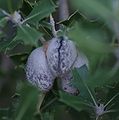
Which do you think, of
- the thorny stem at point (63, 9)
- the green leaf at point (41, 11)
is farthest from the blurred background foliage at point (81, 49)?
the thorny stem at point (63, 9)

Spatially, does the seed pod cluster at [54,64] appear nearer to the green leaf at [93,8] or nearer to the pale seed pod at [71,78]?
the pale seed pod at [71,78]

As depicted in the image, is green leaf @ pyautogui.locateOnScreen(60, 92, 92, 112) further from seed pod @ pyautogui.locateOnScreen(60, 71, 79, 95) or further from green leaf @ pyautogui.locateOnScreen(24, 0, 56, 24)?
green leaf @ pyautogui.locateOnScreen(24, 0, 56, 24)

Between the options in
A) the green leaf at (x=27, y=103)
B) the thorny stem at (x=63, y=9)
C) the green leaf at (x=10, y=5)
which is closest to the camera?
the green leaf at (x=27, y=103)

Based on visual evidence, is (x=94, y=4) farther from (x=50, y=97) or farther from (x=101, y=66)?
(x=50, y=97)

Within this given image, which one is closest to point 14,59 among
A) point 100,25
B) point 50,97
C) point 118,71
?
point 50,97

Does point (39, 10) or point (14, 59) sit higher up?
point (39, 10)

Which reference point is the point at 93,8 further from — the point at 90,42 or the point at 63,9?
the point at 63,9

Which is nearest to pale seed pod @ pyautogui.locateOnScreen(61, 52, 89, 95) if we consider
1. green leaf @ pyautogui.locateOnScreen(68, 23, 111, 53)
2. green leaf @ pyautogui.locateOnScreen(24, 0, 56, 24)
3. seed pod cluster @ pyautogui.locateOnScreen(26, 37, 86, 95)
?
seed pod cluster @ pyautogui.locateOnScreen(26, 37, 86, 95)
